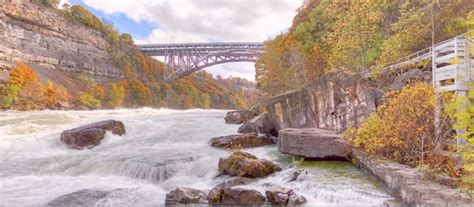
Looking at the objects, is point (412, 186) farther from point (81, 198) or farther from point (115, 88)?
point (115, 88)

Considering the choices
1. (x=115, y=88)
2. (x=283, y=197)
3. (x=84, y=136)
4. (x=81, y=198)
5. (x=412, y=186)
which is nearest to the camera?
(x=412, y=186)


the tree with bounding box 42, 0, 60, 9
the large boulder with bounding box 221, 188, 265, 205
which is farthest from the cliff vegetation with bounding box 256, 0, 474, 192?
the tree with bounding box 42, 0, 60, 9

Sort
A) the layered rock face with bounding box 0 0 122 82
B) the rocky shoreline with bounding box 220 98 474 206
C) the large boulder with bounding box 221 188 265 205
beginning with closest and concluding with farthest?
the rocky shoreline with bounding box 220 98 474 206, the large boulder with bounding box 221 188 265 205, the layered rock face with bounding box 0 0 122 82

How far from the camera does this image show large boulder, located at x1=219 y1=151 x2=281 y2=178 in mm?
8186

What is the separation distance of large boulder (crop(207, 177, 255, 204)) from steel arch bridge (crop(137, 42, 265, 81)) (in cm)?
3701

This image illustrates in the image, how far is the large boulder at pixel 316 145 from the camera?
32.7 feet

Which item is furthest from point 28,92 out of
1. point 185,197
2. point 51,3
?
point 185,197

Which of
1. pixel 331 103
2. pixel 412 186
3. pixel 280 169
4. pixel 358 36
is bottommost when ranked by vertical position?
pixel 280 169

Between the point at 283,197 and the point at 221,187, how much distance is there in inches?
59.9

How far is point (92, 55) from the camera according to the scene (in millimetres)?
44594

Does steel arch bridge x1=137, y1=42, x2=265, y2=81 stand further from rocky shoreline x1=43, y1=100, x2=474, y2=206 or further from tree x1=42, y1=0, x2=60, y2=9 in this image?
rocky shoreline x1=43, y1=100, x2=474, y2=206

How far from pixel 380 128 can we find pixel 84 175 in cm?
889

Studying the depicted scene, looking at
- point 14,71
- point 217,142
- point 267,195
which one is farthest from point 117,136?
point 14,71

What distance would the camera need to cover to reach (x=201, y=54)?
49.1 meters
